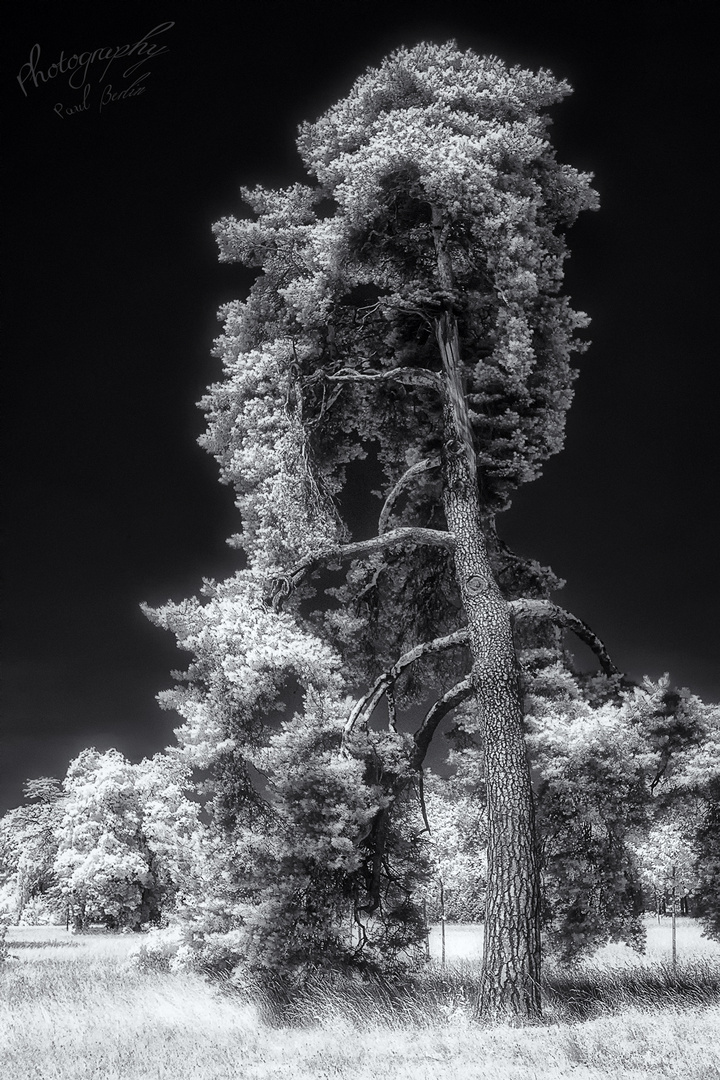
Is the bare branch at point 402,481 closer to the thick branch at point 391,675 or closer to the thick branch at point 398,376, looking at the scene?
the thick branch at point 398,376

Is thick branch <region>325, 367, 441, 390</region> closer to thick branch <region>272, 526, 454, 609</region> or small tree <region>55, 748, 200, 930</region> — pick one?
thick branch <region>272, 526, 454, 609</region>

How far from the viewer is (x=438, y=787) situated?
14.1 m

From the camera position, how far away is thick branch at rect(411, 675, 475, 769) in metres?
13.3

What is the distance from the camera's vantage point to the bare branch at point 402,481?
45.7 feet

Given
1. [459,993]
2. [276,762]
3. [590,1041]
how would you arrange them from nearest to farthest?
[590,1041] < [276,762] < [459,993]

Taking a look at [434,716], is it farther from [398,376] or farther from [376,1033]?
[398,376]

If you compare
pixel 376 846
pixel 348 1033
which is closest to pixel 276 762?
pixel 376 846

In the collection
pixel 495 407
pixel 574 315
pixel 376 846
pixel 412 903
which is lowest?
pixel 412 903

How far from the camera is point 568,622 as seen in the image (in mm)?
13641

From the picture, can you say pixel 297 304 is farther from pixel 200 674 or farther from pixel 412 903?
pixel 412 903

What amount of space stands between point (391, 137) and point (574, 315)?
4309 mm

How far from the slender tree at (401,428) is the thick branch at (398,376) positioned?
0.20ft

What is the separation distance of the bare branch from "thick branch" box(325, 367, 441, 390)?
1363mm

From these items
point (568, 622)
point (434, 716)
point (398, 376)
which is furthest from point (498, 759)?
point (398, 376)
